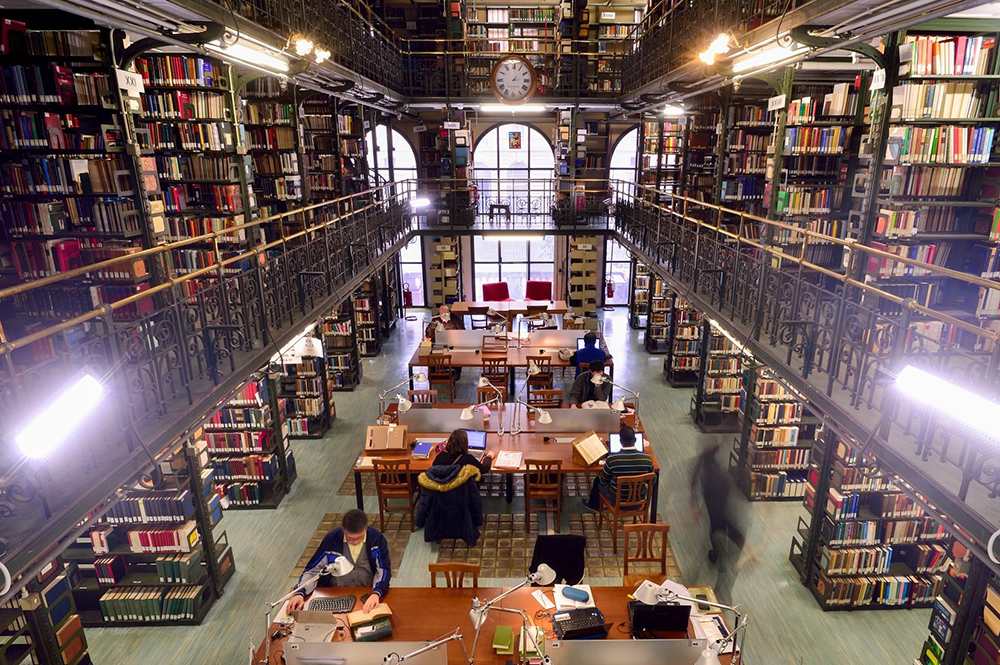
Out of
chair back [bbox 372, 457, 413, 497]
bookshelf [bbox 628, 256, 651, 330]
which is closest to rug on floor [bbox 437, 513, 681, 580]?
chair back [bbox 372, 457, 413, 497]

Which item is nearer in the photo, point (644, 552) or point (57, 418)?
point (57, 418)

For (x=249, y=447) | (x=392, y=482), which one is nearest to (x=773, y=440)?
(x=392, y=482)

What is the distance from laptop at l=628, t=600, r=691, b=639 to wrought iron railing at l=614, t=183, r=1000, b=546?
5.07 ft

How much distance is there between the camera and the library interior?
3219mm

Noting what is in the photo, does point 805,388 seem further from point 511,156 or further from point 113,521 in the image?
point 511,156

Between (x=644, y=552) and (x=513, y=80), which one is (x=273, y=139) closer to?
(x=513, y=80)

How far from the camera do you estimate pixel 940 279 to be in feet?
16.6

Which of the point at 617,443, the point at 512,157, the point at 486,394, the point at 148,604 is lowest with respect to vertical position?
the point at 148,604

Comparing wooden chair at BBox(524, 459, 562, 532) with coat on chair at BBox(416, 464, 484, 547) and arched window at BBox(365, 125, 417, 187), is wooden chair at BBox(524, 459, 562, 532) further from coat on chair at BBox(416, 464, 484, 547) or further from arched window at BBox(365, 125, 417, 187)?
arched window at BBox(365, 125, 417, 187)

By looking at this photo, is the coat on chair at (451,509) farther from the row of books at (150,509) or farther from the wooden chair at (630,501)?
the row of books at (150,509)

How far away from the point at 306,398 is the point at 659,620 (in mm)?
5908

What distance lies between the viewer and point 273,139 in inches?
296

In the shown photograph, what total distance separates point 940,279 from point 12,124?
8075 mm

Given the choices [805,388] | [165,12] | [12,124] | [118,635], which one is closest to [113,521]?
[118,635]
